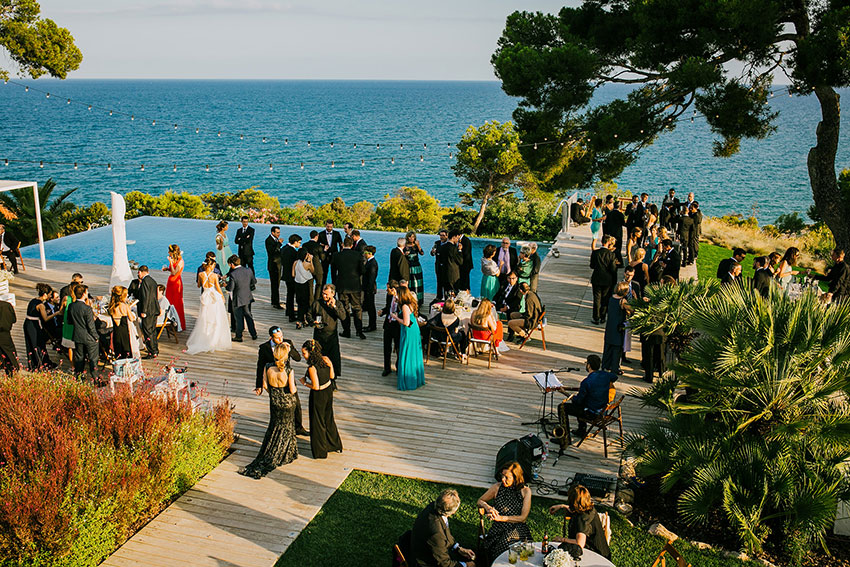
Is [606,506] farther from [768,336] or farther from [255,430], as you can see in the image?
[255,430]

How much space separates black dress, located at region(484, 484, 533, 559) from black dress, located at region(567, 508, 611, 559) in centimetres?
52

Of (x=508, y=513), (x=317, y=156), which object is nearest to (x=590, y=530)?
(x=508, y=513)

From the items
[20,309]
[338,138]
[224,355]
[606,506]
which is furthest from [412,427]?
[338,138]

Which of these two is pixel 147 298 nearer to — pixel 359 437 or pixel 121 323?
pixel 121 323

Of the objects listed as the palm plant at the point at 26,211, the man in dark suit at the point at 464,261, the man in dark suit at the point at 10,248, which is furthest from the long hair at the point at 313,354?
the palm plant at the point at 26,211

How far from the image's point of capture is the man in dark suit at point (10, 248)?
601 inches

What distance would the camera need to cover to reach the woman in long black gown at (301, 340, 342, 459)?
7969mm

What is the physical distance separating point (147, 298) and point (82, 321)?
1.18m

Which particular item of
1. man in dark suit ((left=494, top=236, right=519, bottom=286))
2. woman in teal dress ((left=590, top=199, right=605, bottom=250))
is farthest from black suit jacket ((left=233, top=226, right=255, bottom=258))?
woman in teal dress ((left=590, top=199, right=605, bottom=250))

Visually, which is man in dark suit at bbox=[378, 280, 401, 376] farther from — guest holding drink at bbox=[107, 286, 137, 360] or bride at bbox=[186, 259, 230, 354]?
guest holding drink at bbox=[107, 286, 137, 360]

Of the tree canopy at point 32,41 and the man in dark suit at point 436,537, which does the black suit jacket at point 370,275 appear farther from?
the tree canopy at point 32,41

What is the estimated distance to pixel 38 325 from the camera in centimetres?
1074

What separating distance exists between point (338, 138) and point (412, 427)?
96.1m

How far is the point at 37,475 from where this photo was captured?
6484 millimetres
